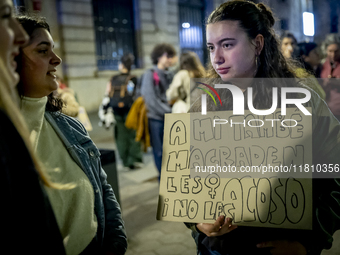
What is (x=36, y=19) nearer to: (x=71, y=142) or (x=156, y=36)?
(x=71, y=142)

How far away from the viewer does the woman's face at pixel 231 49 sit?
4.74ft

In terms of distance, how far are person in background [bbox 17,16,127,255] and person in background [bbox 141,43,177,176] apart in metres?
3.20

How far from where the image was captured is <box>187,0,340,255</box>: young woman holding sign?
52.5 inches

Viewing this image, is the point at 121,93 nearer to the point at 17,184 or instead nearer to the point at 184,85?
the point at 184,85

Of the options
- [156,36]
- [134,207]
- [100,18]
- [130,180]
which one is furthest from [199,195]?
[156,36]

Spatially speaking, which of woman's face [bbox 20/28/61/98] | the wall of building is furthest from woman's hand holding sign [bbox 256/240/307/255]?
the wall of building

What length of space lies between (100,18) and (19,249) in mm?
11845

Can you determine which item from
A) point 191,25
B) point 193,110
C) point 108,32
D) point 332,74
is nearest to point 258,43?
point 193,110

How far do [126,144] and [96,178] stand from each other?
4.41 m

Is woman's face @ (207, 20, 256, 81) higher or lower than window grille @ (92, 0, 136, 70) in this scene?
lower

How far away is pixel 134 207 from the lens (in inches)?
162

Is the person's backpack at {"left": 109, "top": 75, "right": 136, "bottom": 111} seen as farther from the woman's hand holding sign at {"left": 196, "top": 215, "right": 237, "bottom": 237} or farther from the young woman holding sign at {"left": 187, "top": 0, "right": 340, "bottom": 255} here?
the woman's hand holding sign at {"left": 196, "top": 215, "right": 237, "bottom": 237}

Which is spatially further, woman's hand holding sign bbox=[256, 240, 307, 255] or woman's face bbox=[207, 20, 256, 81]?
woman's face bbox=[207, 20, 256, 81]

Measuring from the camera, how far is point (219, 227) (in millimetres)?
1333
